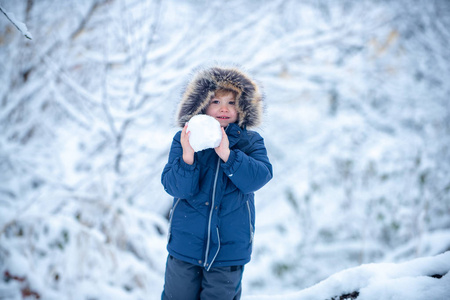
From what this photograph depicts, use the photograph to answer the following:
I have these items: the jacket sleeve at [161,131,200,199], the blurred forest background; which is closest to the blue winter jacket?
the jacket sleeve at [161,131,200,199]

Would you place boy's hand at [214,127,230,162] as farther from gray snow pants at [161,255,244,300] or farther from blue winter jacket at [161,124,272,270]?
gray snow pants at [161,255,244,300]

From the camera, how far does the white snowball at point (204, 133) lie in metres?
1.07

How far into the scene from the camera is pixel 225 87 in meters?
1.27

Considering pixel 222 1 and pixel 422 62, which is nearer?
pixel 222 1

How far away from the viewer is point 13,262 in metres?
2.46

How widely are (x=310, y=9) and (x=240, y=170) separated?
4.56 metres

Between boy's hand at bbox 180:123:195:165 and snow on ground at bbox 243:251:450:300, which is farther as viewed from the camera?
boy's hand at bbox 180:123:195:165

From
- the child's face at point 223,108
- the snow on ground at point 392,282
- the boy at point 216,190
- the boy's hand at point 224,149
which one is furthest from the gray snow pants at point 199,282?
the child's face at point 223,108

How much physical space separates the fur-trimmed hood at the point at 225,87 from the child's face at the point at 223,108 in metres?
0.02

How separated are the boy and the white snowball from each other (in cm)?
5

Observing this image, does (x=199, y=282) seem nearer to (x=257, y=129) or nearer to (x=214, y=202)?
(x=214, y=202)

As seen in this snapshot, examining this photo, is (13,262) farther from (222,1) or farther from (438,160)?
(438,160)

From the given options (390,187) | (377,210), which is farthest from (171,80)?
(390,187)

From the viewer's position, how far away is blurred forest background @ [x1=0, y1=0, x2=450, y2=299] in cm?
258
